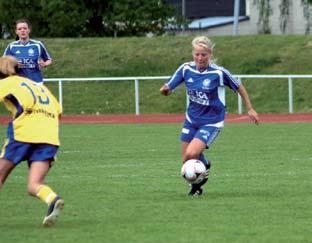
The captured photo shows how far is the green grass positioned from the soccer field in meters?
13.9

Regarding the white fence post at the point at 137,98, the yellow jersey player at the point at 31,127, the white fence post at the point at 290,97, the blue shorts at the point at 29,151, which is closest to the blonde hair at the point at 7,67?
the yellow jersey player at the point at 31,127

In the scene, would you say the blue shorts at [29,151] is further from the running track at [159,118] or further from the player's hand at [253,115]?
the running track at [159,118]

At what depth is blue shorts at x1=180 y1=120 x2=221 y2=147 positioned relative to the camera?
→ 1259 centimetres

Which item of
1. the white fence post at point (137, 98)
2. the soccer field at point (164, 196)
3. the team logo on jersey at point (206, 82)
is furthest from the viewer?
the white fence post at point (137, 98)

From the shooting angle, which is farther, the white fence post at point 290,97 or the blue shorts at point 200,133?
the white fence post at point 290,97

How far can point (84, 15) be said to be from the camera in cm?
5009

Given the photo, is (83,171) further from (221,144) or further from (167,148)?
(221,144)

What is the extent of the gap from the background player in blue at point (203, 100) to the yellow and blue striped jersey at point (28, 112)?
2857 mm

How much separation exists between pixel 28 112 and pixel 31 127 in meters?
0.13

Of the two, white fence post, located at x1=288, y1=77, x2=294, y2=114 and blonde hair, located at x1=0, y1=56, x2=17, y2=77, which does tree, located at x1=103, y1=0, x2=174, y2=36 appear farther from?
blonde hair, located at x1=0, y1=56, x2=17, y2=77

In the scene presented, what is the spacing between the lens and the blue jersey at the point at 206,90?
12.6 metres

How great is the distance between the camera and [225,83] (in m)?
12.8

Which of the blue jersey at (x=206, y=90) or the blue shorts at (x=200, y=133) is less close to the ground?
the blue jersey at (x=206, y=90)

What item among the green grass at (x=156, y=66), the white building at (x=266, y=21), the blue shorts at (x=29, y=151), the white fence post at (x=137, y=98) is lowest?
the white building at (x=266, y=21)
